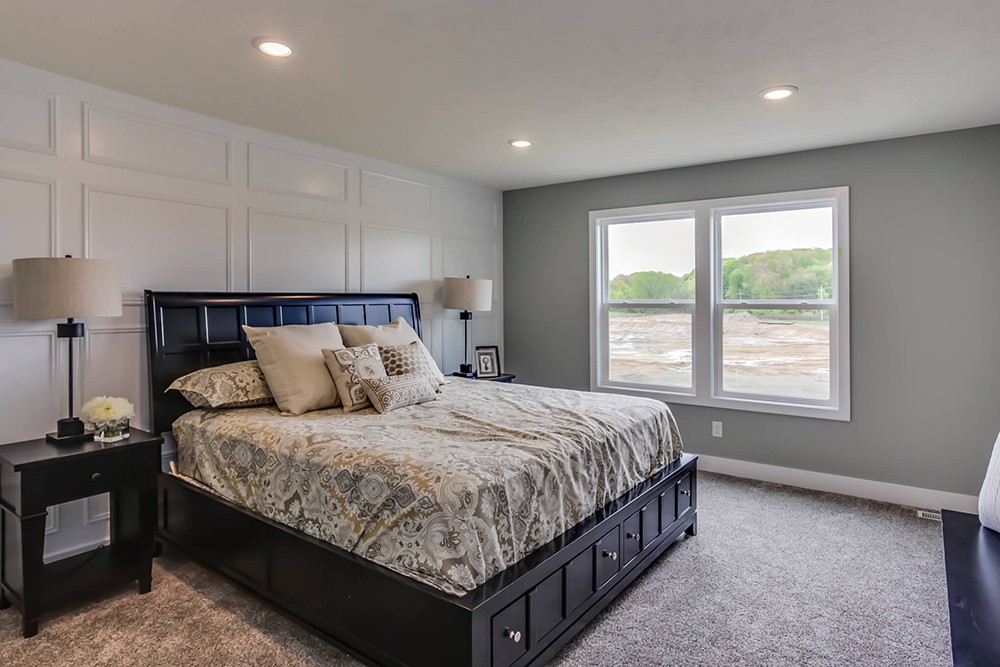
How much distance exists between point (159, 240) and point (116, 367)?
71cm

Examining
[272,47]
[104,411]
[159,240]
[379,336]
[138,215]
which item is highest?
[272,47]

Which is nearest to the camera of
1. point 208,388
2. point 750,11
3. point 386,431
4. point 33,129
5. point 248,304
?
point 750,11

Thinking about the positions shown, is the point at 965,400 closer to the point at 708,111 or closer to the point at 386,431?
the point at 708,111

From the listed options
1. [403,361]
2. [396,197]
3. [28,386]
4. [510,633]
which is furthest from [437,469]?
[396,197]

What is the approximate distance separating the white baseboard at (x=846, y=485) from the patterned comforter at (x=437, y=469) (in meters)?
1.49

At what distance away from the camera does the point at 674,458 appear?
3.19 metres

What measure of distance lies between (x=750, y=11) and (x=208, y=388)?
9.47 feet

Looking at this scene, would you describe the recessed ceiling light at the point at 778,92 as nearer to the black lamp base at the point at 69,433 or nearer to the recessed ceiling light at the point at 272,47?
the recessed ceiling light at the point at 272,47

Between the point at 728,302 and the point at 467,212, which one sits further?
the point at 467,212

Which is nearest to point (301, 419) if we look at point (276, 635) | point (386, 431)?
point (386, 431)

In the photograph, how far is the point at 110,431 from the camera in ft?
8.41

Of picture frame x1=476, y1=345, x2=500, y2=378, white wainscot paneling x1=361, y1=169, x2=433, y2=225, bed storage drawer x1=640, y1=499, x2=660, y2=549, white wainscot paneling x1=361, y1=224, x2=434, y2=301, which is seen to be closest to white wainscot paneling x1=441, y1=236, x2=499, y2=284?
white wainscot paneling x1=361, y1=224, x2=434, y2=301

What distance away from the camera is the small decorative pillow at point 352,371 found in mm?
3029

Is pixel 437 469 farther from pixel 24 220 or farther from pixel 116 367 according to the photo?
pixel 24 220
